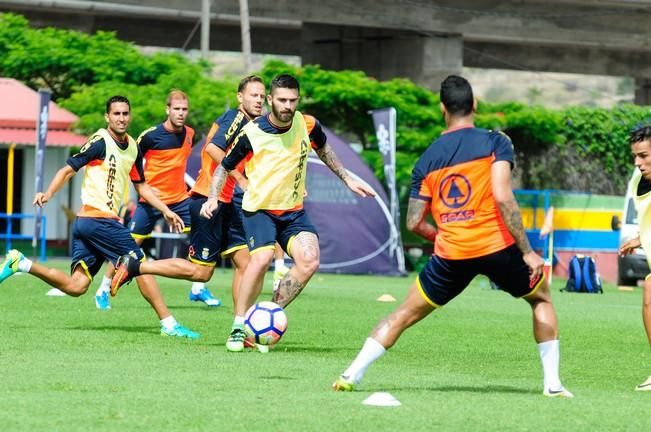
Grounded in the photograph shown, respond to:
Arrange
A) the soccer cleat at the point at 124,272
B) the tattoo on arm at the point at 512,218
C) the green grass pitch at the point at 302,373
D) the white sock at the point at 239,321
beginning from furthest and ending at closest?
the soccer cleat at the point at 124,272 < the white sock at the point at 239,321 < the tattoo on arm at the point at 512,218 < the green grass pitch at the point at 302,373

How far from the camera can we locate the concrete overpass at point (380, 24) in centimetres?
4478

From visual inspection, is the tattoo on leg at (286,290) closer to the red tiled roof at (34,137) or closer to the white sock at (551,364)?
the white sock at (551,364)

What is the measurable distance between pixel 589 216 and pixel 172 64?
1078 cm

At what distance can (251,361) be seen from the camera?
36.3 ft

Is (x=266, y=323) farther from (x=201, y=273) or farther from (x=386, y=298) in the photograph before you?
(x=386, y=298)

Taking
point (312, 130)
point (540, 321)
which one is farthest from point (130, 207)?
point (540, 321)

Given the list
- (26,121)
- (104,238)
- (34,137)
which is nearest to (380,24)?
(26,121)

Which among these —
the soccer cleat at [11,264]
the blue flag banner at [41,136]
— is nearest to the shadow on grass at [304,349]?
the soccer cleat at [11,264]

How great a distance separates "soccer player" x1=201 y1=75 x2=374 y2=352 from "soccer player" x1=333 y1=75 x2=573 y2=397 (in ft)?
9.15

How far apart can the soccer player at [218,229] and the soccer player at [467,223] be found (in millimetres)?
3959

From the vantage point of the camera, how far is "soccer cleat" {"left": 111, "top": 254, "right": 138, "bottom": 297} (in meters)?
13.0

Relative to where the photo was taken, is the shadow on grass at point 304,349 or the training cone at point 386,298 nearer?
the shadow on grass at point 304,349

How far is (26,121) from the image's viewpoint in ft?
112

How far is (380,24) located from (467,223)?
37.1 m
